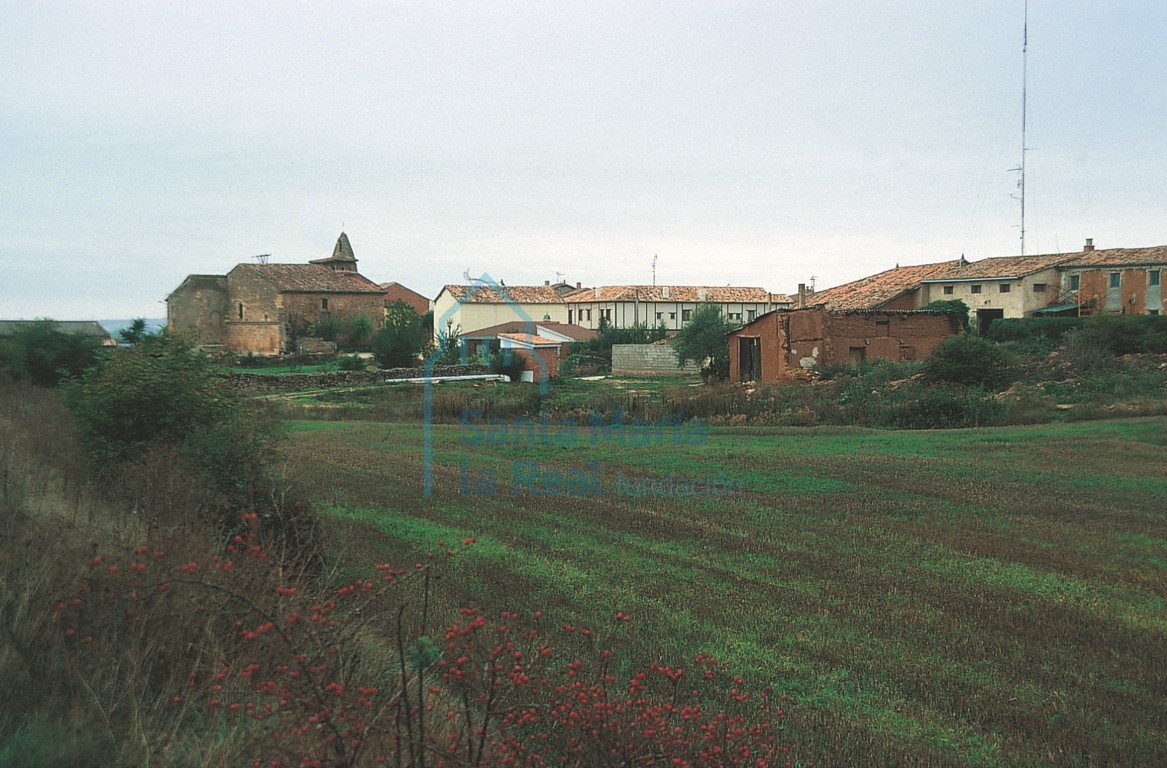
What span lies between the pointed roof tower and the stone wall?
1569 inches

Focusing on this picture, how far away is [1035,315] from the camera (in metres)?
50.5

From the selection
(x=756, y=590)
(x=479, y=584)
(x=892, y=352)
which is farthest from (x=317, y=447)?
(x=892, y=352)

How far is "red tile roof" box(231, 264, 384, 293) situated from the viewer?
59.2 metres

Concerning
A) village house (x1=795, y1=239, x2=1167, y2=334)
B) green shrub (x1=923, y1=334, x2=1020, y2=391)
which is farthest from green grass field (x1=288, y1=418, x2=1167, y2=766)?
village house (x1=795, y1=239, x2=1167, y2=334)

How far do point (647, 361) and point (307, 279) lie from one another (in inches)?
1013

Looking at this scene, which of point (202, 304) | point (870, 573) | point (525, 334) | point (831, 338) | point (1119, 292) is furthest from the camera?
point (202, 304)

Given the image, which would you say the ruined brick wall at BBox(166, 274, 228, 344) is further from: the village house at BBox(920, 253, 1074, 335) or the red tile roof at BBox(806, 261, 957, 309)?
the village house at BBox(920, 253, 1074, 335)

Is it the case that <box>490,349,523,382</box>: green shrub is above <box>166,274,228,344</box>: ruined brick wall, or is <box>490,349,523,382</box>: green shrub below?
below

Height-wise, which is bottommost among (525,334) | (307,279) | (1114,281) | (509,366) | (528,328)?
(509,366)

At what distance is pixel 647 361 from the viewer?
5438 centimetres

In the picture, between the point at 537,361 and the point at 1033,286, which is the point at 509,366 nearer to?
the point at 537,361

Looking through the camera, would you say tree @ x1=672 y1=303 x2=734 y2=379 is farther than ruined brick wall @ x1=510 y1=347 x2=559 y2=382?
Yes

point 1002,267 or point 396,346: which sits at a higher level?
point 1002,267

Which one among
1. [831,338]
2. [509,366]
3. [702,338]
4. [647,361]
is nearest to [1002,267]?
[702,338]
